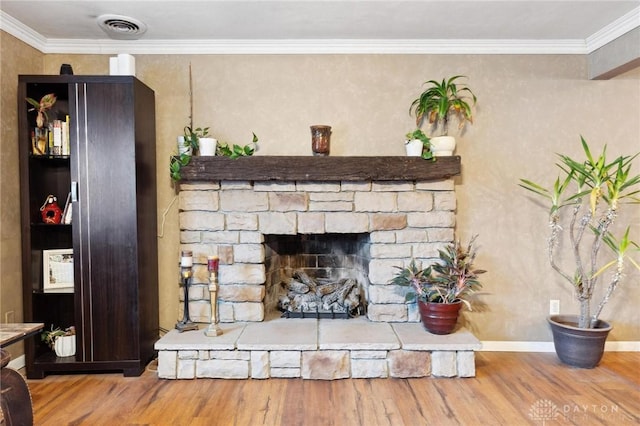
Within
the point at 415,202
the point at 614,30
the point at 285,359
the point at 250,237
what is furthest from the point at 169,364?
the point at 614,30

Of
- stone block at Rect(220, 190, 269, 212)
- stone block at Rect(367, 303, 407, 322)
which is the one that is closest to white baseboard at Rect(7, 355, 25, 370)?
stone block at Rect(220, 190, 269, 212)

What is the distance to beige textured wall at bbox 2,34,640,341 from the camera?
3.03 m

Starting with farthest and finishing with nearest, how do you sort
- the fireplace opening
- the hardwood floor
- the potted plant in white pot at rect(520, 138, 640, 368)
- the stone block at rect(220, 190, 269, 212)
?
1. the fireplace opening
2. the stone block at rect(220, 190, 269, 212)
3. the potted plant in white pot at rect(520, 138, 640, 368)
4. the hardwood floor

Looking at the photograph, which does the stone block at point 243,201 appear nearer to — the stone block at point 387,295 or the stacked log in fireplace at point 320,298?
the stacked log in fireplace at point 320,298

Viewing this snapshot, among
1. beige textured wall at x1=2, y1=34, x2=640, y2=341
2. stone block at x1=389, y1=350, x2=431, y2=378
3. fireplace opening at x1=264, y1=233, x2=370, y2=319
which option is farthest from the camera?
fireplace opening at x1=264, y1=233, x2=370, y2=319

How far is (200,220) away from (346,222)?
1035 mm

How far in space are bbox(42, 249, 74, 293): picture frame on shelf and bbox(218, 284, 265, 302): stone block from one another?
977 mm

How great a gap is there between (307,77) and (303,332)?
71.3 inches

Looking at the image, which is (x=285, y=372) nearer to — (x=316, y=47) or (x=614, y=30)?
(x=316, y=47)

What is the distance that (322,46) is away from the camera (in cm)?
300

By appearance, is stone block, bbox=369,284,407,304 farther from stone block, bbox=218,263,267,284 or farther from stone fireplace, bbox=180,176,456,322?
stone block, bbox=218,263,267,284

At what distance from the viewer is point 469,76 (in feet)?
9.96

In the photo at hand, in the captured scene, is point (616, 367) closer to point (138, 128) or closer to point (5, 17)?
point (138, 128)

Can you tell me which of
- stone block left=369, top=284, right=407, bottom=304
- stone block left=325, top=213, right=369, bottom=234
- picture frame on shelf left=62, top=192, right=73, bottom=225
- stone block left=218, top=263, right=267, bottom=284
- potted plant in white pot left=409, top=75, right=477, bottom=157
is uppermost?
potted plant in white pot left=409, top=75, right=477, bottom=157
